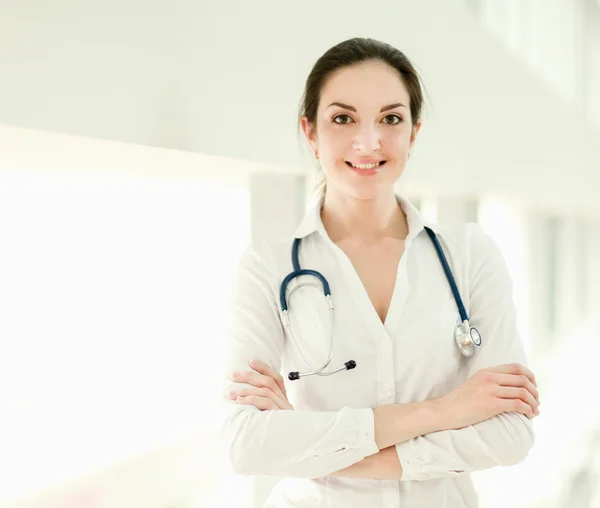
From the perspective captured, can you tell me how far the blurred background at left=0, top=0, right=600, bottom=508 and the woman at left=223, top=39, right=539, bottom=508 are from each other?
9.2 inches

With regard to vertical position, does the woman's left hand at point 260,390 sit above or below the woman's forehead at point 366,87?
below

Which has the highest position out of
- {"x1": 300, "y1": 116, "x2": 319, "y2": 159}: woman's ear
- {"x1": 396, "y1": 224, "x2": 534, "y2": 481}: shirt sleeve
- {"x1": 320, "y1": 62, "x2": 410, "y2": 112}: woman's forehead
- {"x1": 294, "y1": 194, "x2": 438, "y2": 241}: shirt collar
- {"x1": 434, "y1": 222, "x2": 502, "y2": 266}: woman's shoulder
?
{"x1": 320, "y1": 62, "x2": 410, "y2": 112}: woman's forehead

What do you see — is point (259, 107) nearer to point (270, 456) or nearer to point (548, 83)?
point (270, 456)

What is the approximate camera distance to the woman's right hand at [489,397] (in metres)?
1.24

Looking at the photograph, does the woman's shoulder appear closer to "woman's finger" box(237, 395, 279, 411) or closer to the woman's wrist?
the woman's wrist

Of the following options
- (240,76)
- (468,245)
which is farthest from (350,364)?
(240,76)

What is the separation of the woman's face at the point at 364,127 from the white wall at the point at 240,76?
26 centimetres

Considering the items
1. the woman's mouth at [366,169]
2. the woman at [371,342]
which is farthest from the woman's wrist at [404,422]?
the woman's mouth at [366,169]

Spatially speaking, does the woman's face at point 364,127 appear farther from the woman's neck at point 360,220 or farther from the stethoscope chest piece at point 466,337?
the stethoscope chest piece at point 466,337

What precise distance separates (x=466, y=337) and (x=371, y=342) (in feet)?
0.59

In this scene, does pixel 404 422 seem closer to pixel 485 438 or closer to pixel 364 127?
pixel 485 438

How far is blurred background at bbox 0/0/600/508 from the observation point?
1.17 metres

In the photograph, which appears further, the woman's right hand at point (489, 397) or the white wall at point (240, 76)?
the woman's right hand at point (489, 397)

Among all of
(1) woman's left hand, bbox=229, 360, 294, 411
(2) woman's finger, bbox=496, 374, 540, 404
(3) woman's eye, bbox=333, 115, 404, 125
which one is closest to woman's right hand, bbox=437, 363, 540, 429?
(2) woman's finger, bbox=496, 374, 540, 404
